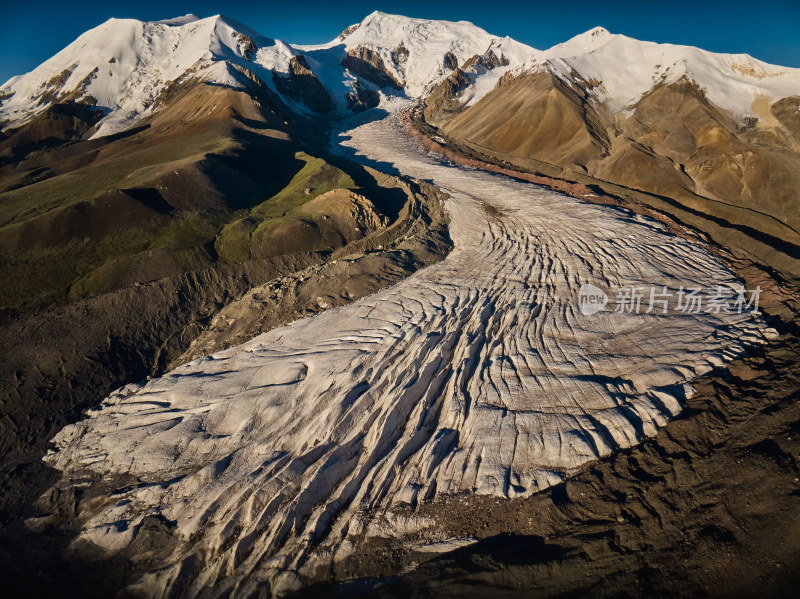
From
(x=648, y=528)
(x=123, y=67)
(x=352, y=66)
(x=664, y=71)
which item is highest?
(x=352, y=66)

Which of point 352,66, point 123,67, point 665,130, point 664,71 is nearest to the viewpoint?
point 665,130

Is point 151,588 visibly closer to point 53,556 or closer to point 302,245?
point 53,556

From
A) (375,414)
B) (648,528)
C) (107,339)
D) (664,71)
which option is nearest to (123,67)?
(107,339)

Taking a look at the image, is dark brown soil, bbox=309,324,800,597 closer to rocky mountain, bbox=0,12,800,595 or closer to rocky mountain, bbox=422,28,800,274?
rocky mountain, bbox=0,12,800,595

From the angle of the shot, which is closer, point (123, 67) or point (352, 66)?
point (123, 67)

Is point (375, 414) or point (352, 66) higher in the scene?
point (352, 66)

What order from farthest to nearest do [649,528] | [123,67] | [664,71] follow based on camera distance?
1. [123,67]
2. [664,71]
3. [649,528]

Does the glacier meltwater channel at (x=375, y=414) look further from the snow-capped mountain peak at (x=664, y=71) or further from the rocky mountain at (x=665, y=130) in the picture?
the snow-capped mountain peak at (x=664, y=71)

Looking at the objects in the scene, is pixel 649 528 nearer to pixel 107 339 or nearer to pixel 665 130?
pixel 107 339

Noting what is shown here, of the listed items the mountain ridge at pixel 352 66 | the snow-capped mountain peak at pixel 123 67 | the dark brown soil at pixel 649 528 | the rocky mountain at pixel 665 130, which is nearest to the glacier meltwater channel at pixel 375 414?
the dark brown soil at pixel 649 528

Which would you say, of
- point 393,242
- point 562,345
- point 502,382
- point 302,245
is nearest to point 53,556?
point 502,382
